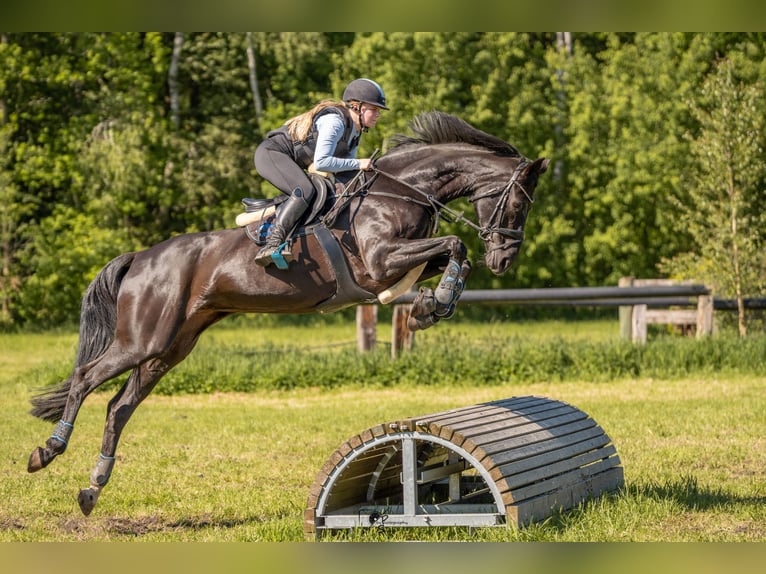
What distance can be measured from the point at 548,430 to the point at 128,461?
4480 mm

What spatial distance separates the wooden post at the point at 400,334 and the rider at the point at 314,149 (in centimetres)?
760

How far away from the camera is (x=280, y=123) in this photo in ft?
100

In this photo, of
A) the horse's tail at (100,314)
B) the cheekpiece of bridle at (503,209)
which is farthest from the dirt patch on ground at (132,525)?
the cheekpiece of bridle at (503,209)

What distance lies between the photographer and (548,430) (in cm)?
671

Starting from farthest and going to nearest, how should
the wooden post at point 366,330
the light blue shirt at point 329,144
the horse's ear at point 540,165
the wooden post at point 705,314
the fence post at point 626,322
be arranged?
the fence post at point 626,322
the wooden post at point 705,314
the wooden post at point 366,330
the horse's ear at point 540,165
the light blue shirt at point 329,144

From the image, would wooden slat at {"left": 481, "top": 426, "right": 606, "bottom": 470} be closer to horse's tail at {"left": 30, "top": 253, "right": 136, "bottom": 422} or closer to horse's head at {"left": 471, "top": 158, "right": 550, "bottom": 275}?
horse's head at {"left": 471, "top": 158, "right": 550, "bottom": 275}

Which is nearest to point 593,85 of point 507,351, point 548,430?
point 507,351

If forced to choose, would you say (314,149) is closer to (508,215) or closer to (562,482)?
(508,215)

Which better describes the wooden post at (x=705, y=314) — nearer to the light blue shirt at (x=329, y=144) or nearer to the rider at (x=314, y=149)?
the rider at (x=314, y=149)

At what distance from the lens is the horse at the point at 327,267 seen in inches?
265

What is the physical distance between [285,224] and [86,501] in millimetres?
2288

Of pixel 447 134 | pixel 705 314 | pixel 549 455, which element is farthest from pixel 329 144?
pixel 705 314

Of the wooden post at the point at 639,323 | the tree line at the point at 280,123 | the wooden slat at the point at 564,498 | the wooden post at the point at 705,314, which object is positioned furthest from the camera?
the tree line at the point at 280,123

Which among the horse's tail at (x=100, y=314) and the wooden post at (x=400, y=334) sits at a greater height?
the horse's tail at (x=100, y=314)
